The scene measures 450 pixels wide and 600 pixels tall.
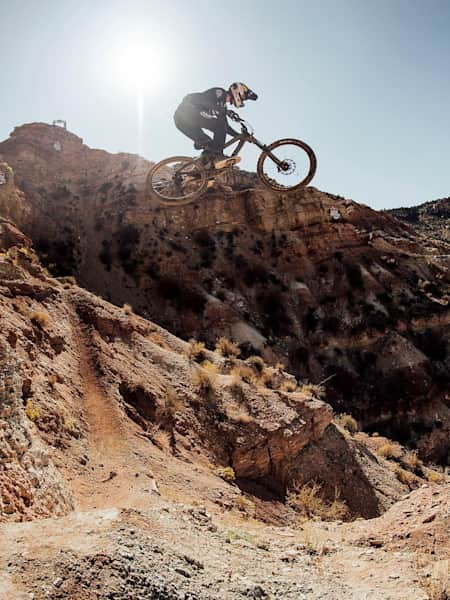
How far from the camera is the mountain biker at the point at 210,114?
10711 mm

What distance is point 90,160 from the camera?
1681 inches

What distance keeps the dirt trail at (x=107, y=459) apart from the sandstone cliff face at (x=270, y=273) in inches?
733

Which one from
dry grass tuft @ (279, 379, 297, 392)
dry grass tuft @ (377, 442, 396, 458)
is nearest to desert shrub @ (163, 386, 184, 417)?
dry grass tuft @ (279, 379, 297, 392)

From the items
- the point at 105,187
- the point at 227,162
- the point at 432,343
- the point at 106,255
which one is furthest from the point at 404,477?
the point at 105,187

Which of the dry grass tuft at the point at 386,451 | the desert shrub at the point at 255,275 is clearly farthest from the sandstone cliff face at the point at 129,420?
the desert shrub at the point at 255,275

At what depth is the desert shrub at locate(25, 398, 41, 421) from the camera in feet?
27.3

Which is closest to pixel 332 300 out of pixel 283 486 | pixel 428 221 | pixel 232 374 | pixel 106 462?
pixel 232 374

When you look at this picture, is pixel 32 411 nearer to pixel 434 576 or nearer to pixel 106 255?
pixel 434 576

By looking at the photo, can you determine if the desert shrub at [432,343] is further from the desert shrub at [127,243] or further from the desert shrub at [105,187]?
the desert shrub at [105,187]

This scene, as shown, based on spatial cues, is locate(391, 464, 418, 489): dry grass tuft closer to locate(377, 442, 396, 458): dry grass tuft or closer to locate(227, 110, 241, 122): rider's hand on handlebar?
locate(377, 442, 396, 458): dry grass tuft

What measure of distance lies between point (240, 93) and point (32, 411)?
8447 millimetres

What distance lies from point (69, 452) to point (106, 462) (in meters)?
0.76

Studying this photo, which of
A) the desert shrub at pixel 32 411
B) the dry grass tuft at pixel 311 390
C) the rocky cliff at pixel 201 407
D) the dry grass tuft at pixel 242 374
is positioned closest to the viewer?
the rocky cliff at pixel 201 407

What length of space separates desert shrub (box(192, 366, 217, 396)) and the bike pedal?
651cm
